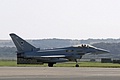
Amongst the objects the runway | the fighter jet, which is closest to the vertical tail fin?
the fighter jet

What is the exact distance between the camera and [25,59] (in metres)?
72.8

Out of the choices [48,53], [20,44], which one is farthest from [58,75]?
[48,53]

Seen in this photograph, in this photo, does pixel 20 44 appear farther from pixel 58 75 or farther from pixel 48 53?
pixel 58 75

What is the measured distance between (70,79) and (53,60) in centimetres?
3667

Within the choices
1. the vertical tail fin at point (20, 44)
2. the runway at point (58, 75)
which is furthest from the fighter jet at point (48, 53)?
the runway at point (58, 75)

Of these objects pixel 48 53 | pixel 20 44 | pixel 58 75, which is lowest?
pixel 58 75

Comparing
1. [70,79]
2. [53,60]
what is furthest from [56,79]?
[53,60]

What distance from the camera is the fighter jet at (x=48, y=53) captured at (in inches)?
2750

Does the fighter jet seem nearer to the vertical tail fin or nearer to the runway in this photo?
the vertical tail fin

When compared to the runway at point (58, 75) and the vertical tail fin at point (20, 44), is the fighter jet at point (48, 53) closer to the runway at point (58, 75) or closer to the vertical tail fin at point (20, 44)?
the vertical tail fin at point (20, 44)

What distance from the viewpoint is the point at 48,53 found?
73.2 m

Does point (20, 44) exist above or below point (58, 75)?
above

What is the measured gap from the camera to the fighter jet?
229 feet

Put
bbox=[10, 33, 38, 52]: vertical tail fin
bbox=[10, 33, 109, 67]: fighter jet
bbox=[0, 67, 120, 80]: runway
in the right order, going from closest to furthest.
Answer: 1. bbox=[0, 67, 120, 80]: runway
2. bbox=[10, 33, 109, 67]: fighter jet
3. bbox=[10, 33, 38, 52]: vertical tail fin
